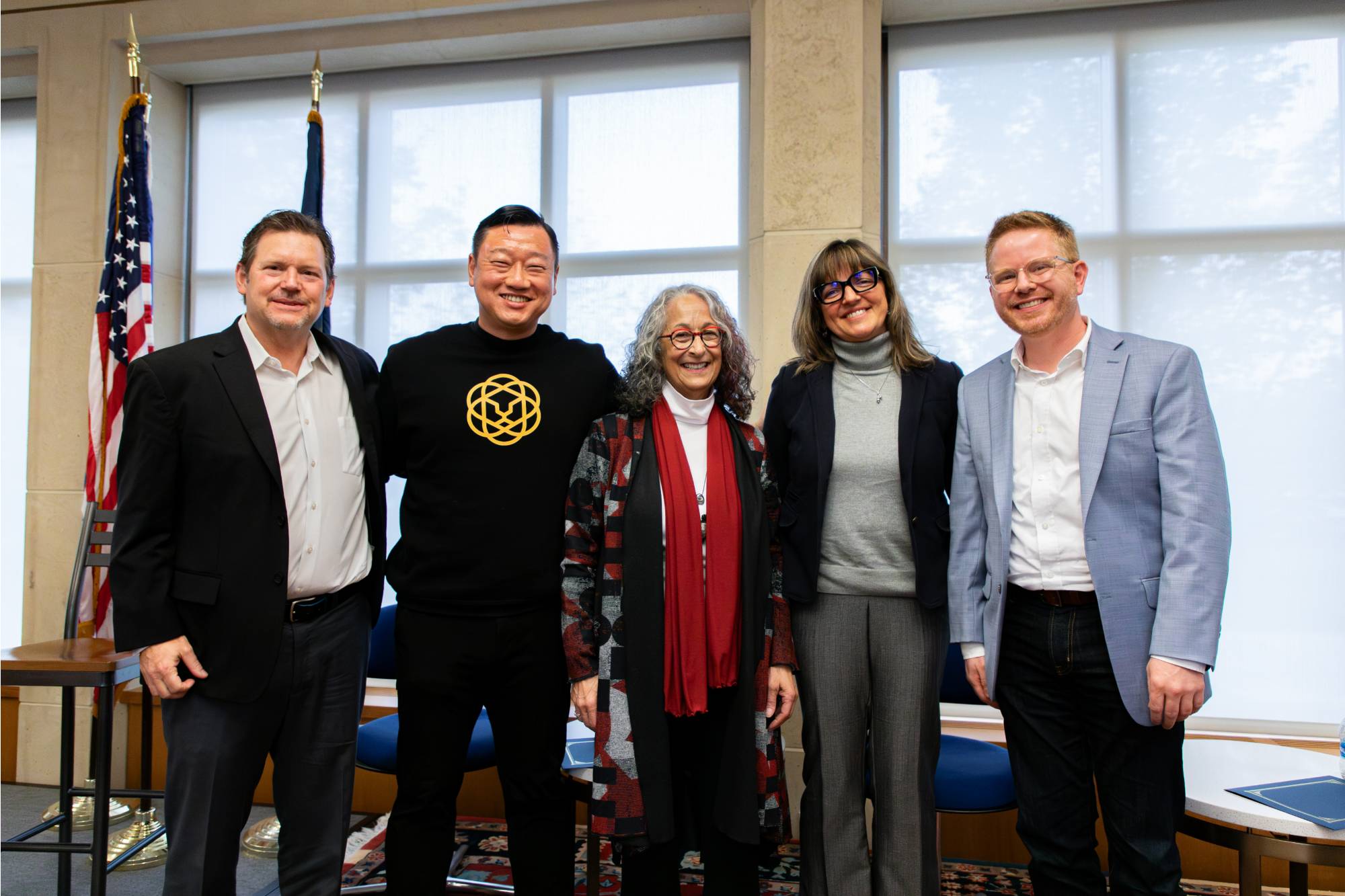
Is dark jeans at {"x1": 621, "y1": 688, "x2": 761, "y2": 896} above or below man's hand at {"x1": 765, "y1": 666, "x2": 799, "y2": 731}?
below

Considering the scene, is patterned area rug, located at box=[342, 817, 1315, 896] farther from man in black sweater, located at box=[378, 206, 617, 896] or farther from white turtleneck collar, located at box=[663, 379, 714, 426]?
white turtleneck collar, located at box=[663, 379, 714, 426]

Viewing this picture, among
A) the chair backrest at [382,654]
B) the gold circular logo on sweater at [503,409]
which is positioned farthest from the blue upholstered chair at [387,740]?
the gold circular logo on sweater at [503,409]

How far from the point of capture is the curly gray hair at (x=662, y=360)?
189cm

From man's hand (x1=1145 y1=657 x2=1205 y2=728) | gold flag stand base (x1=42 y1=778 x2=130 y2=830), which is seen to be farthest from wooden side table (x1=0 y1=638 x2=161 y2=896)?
man's hand (x1=1145 y1=657 x2=1205 y2=728)

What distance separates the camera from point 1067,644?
1650 millimetres

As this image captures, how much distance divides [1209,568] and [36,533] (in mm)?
4262

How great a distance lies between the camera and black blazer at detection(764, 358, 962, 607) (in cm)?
182

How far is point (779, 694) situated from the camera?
6.03 ft

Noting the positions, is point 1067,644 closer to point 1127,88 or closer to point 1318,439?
point 1318,439

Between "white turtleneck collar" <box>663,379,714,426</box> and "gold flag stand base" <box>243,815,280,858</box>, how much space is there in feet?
7.12

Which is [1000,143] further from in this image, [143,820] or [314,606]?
[143,820]

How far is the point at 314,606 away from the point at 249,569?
164 millimetres

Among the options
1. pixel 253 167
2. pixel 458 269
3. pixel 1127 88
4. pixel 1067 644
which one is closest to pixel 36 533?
pixel 253 167

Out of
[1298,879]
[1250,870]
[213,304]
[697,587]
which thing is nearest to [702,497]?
[697,587]
